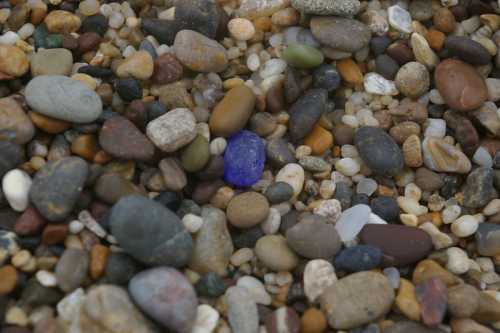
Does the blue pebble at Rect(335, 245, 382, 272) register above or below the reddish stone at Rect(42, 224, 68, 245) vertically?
below

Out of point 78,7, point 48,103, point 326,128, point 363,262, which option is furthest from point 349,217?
point 78,7

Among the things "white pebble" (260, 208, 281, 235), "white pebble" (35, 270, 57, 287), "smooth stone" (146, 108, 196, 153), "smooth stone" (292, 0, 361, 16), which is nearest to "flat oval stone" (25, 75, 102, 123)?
"smooth stone" (146, 108, 196, 153)

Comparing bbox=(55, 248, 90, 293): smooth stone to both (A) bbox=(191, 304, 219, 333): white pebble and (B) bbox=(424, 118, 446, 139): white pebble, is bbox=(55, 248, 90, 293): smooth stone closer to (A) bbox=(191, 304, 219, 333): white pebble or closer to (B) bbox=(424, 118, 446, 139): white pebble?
(A) bbox=(191, 304, 219, 333): white pebble

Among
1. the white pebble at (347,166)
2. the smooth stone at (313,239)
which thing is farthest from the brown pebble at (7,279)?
the white pebble at (347,166)

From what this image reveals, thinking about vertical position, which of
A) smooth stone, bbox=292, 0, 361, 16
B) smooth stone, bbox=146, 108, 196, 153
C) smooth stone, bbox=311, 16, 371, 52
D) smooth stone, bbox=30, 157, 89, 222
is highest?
smooth stone, bbox=292, 0, 361, 16

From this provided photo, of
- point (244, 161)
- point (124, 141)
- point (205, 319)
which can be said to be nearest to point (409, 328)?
point (205, 319)

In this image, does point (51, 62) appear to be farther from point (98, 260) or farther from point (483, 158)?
point (483, 158)
